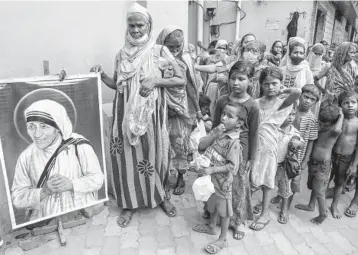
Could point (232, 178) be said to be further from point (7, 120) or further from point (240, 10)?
point (240, 10)

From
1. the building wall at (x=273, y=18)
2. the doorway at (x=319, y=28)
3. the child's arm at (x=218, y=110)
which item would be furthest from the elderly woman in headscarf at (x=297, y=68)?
the doorway at (x=319, y=28)

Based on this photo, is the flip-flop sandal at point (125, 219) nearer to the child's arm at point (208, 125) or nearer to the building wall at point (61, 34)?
the building wall at point (61, 34)

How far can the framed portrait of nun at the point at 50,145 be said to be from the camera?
2174 mm

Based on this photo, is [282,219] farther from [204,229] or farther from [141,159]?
[141,159]

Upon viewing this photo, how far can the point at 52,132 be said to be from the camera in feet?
7.64

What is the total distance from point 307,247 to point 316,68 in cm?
352

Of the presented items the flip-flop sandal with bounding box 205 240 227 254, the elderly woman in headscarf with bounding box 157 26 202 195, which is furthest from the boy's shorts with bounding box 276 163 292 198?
the elderly woman in headscarf with bounding box 157 26 202 195

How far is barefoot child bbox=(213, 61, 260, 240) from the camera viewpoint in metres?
2.26

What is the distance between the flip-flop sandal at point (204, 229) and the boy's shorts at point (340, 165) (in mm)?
1525

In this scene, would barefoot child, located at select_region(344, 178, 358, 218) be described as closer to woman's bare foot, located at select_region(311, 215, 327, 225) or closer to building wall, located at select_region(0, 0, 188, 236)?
woman's bare foot, located at select_region(311, 215, 327, 225)

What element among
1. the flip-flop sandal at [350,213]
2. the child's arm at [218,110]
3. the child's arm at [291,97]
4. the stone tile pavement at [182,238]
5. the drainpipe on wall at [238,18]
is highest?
the drainpipe on wall at [238,18]

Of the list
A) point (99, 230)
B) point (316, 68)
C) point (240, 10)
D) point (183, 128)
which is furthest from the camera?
point (240, 10)

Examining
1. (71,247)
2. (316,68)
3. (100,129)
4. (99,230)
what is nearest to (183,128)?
(100,129)

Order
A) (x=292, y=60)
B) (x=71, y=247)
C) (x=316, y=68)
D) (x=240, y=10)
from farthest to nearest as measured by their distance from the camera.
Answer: (x=240, y=10), (x=316, y=68), (x=292, y=60), (x=71, y=247)
